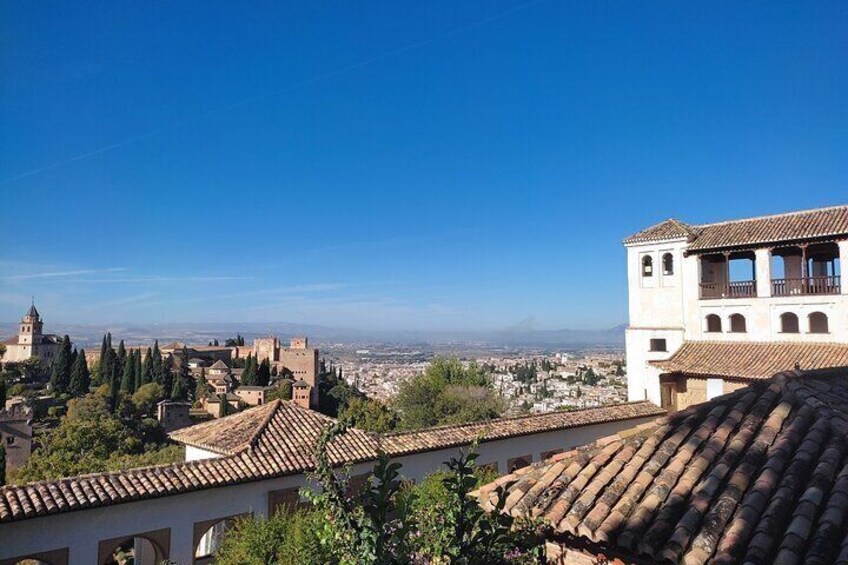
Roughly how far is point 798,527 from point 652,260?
22804 millimetres

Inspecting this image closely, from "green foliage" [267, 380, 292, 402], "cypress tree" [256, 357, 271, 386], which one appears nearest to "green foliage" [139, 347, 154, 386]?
"green foliage" [267, 380, 292, 402]

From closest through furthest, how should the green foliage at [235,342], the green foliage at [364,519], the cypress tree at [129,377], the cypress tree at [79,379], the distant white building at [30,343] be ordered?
the green foliage at [364,519] < the cypress tree at [129,377] < the cypress tree at [79,379] < the distant white building at [30,343] < the green foliage at [235,342]

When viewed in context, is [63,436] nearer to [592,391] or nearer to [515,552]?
[515,552]

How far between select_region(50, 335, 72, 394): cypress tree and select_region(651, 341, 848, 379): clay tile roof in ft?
231

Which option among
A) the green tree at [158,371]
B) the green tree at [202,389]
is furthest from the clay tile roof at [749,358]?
the green tree at [202,389]

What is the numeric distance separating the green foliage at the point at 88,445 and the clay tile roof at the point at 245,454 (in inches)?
530

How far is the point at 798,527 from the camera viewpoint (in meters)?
3.66

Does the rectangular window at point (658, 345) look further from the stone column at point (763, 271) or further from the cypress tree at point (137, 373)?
the cypress tree at point (137, 373)

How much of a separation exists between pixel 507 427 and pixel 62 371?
69936mm

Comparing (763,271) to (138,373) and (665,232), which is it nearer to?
(665,232)

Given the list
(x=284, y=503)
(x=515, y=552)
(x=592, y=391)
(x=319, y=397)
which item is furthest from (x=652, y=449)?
(x=592, y=391)

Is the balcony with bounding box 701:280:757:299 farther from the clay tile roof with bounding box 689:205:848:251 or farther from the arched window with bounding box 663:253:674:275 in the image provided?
the clay tile roof with bounding box 689:205:848:251

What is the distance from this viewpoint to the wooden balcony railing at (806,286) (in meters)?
20.0

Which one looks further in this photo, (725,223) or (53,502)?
(725,223)
